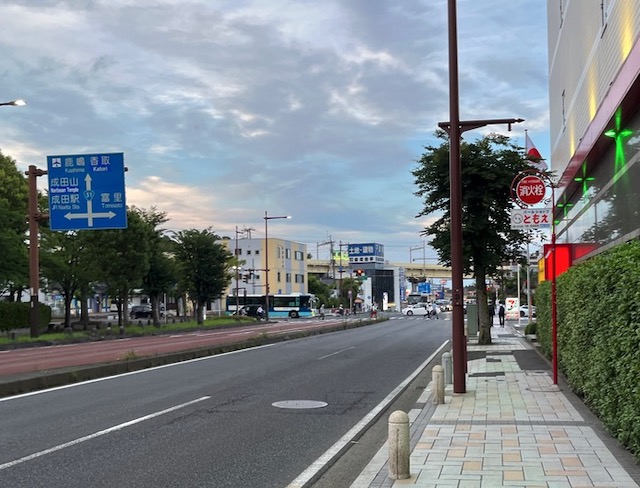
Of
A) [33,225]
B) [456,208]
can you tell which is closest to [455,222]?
[456,208]

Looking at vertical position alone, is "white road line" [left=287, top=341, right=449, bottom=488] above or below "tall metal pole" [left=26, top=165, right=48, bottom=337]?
below

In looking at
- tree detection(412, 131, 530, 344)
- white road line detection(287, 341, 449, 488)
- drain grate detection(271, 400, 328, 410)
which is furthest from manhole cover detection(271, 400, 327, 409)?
tree detection(412, 131, 530, 344)

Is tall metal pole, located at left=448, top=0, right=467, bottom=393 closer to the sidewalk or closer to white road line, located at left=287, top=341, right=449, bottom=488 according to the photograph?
the sidewalk

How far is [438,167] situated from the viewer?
21.7 meters

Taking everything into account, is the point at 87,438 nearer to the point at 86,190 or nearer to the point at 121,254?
the point at 86,190

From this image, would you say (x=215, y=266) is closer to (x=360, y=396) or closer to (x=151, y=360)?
(x=151, y=360)

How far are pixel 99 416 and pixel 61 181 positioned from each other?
18.0 m

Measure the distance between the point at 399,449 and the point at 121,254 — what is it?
37.5 metres

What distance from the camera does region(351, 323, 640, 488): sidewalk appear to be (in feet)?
19.9

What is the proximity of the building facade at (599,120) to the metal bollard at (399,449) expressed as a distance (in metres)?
6.10

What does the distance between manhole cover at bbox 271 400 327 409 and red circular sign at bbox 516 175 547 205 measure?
18.8 ft

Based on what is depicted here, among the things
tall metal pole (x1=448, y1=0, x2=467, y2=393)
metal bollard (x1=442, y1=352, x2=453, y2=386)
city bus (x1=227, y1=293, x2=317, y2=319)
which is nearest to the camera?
tall metal pole (x1=448, y1=0, x2=467, y2=393)

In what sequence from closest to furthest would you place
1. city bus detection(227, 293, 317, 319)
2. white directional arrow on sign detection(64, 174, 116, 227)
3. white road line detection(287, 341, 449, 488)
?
white road line detection(287, 341, 449, 488) < white directional arrow on sign detection(64, 174, 116, 227) < city bus detection(227, 293, 317, 319)

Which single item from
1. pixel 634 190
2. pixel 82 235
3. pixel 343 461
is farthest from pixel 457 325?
pixel 82 235
